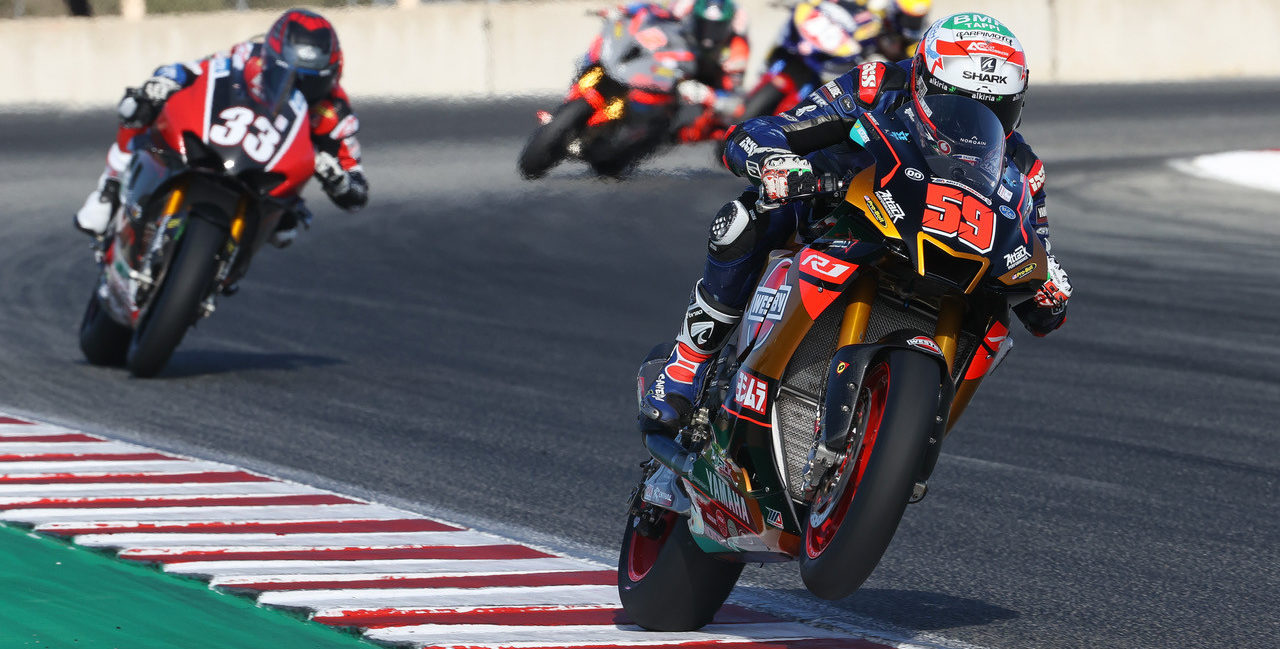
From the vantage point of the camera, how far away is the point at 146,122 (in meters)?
9.46

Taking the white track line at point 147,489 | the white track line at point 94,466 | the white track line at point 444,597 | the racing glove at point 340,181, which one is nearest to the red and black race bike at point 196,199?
the racing glove at point 340,181

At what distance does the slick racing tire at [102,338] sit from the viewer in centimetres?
1000

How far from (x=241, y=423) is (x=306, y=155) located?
1.53 metres

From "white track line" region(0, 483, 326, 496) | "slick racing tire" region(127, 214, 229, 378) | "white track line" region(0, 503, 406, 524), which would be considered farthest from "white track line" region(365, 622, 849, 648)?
"slick racing tire" region(127, 214, 229, 378)

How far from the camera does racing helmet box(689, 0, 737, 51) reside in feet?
56.4

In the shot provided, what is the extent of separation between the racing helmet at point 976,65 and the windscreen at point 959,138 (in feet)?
0.22

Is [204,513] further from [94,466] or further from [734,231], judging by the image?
[734,231]

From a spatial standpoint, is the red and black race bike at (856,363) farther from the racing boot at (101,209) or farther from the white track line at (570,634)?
the racing boot at (101,209)

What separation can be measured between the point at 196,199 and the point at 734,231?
4.90 meters

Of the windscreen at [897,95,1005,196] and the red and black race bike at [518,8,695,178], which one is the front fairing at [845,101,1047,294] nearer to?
the windscreen at [897,95,1005,196]

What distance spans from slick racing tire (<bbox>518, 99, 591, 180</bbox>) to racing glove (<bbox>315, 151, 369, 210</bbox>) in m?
7.13

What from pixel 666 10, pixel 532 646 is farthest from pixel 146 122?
pixel 666 10

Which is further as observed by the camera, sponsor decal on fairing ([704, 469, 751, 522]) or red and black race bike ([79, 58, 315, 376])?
red and black race bike ([79, 58, 315, 376])

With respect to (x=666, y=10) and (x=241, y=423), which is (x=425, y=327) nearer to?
(x=241, y=423)
